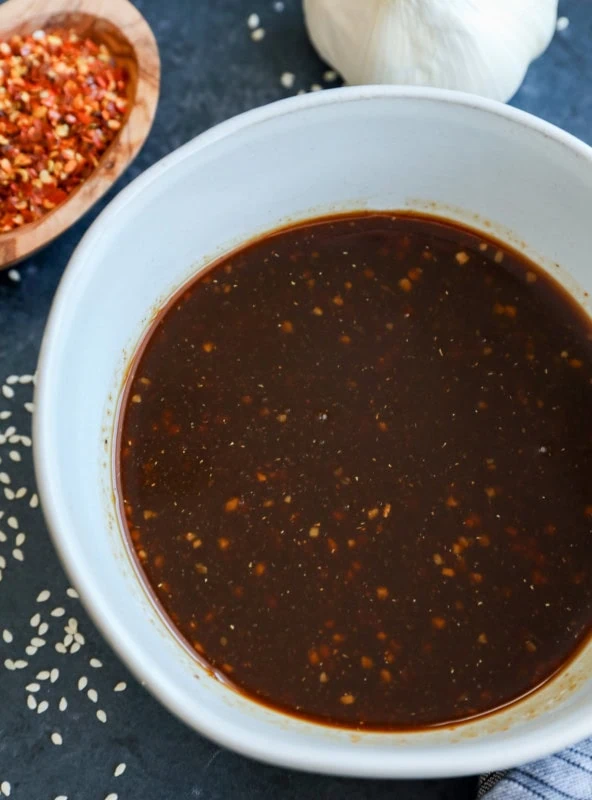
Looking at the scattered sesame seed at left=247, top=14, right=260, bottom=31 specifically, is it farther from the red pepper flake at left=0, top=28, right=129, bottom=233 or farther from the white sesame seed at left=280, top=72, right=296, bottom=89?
the red pepper flake at left=0, top=28, right=129, bottom=233

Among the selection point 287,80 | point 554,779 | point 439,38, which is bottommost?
point 554,779

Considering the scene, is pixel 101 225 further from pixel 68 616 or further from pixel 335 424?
pixel 68 616

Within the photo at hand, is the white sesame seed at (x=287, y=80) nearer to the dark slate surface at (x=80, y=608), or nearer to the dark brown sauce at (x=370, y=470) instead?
the dark slate surface at (x=80, y=608)

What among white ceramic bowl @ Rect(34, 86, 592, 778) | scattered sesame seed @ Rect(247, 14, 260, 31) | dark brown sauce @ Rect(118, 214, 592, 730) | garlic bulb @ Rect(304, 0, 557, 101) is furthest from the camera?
scattered sesame seed @ Rect(247, 14, 260, 31)

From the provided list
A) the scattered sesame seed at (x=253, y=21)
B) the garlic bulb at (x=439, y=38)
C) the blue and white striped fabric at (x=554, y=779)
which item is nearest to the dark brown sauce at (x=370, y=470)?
the blue and white striped fabric at (x=554, y=779)

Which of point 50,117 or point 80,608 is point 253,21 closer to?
point 50,117

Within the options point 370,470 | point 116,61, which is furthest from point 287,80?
point 370,470

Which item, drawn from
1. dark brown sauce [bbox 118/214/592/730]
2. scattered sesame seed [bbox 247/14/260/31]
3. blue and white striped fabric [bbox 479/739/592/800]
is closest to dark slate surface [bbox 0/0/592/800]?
scattered sesame seed [bbox 247/14/260/31]

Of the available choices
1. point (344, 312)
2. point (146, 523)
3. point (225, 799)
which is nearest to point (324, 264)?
point (344, 312)
